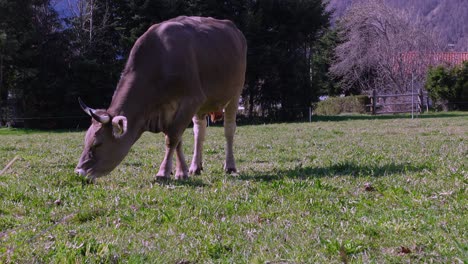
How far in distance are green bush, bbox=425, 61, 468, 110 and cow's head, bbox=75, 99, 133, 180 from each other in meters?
38.6

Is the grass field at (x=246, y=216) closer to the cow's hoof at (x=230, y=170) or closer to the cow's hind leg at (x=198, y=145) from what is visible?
the cow's hoof at (x=230, y=170)

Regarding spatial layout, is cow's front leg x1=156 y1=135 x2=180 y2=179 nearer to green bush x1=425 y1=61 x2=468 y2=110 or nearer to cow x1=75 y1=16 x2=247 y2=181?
cow x1=75 y1=16 x2=247 y2=181

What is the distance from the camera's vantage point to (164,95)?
303 inches

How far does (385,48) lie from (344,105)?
6.60m

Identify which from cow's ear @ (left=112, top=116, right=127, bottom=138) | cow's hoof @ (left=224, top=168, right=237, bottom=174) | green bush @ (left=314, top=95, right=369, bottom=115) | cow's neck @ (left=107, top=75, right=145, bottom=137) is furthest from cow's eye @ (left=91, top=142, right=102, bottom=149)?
green bush @ (left=314, top=95, right=369, bottom=115)

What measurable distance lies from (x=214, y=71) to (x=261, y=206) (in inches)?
147

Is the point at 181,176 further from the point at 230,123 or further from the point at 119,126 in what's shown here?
the point at 230,123

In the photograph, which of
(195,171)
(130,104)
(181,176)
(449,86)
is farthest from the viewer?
(449,86)

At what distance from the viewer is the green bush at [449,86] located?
4075cm

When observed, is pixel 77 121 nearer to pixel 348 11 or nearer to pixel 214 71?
pixel 214 71

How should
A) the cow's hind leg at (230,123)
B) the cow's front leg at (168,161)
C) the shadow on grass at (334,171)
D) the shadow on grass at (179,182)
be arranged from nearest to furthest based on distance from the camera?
the shadow on grass at (179,182), the shadow on grass at (334,171), the cow's front leg at (168,161), the cow's hind leg at (230,123)

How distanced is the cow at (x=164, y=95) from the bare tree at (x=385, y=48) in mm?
41991

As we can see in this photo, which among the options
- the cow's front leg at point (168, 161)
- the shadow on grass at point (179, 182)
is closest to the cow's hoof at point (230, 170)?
the shadow on grass at point (179, 182)

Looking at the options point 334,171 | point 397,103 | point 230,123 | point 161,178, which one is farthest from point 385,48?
point 161,178
